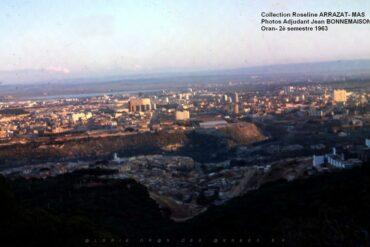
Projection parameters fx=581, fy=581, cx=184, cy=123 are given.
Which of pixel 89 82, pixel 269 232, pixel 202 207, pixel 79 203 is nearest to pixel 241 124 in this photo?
pixel 202 207

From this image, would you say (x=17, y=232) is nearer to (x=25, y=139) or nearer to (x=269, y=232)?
(x=269, y=232)

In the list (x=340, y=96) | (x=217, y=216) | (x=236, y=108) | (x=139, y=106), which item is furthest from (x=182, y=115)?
(x=217, y=216)

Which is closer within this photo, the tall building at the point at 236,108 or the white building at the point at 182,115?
the white building at the point at 182,115

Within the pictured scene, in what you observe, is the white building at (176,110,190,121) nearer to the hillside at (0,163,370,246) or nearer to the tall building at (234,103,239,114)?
the tall building at (234,103,239,114)

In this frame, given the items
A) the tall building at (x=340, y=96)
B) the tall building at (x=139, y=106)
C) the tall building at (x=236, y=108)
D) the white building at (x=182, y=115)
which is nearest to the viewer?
the tall building at (x=340, y=96)

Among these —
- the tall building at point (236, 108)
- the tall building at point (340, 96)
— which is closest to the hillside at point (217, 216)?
the tall building at point (340, 96)

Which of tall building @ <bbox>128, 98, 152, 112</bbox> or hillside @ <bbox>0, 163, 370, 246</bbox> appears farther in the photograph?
tall building @ <bbox>128, 98, 152, 112</bbox>

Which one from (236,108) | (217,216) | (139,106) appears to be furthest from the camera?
(139,106)

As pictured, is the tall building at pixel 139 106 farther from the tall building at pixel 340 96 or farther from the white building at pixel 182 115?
the tall building at pixel 340 96

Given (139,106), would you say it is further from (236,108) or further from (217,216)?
(217,216)

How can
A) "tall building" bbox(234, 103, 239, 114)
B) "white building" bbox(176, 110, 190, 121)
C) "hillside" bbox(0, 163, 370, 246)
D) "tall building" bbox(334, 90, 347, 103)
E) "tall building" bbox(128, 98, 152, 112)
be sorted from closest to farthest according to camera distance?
"hillside" bbox(0, 163, 370, 246) < "tall building" bbox(334, 90, 347, 103) < "white building" bbox(176, 110, 190, 121) < "tall building" bbox(234, 103, 239, 114) < "tall building" bbox(128, 98, 152, 112)

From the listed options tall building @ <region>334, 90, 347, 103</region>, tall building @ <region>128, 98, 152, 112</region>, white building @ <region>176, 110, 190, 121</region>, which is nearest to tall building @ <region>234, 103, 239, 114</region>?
white building @ <region>176, 110, 190, 121</region>
